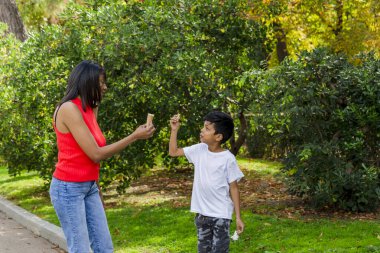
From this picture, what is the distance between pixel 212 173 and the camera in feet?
15.4

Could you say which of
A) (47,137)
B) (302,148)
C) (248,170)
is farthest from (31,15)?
(302,148)

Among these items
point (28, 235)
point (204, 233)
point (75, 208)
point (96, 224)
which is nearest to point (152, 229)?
point (28, 235)

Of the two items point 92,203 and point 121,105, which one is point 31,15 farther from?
point 92,203

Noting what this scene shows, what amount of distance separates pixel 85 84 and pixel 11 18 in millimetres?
13181

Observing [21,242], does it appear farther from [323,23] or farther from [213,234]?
[323,23]

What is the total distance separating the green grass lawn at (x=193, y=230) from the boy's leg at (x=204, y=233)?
188 centimetres

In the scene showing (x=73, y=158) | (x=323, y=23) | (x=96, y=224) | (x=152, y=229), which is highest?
(x=323, y=23)

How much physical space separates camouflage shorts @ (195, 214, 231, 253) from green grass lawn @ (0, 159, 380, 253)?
1884 mm

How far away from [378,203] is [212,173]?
4.40 m

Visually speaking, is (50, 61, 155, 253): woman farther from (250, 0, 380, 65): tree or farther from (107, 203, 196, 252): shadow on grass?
(250, 0, 380, 65): tree

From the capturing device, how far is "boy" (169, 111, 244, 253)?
15.3 ft

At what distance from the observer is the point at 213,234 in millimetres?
4707

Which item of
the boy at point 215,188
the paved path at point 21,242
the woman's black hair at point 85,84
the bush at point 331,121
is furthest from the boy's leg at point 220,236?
the paved path at point 21,242

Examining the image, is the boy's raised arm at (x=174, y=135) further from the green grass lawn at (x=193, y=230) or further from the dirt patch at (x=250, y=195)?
the dirt patch at (x=250, y=195)
